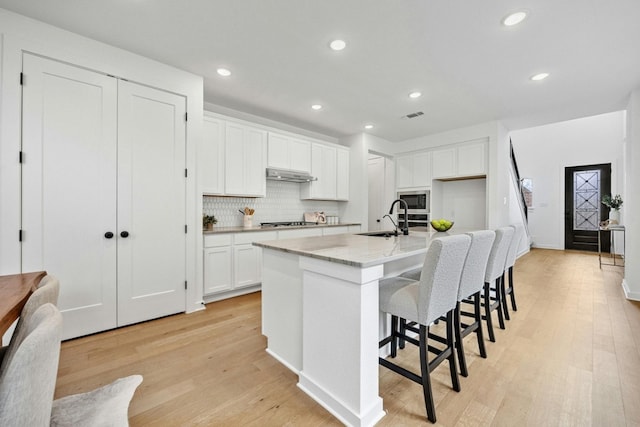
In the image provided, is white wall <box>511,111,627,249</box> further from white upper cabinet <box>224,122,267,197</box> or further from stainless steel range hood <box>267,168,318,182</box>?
white upper cabinet <box>224,122,267,197</box>

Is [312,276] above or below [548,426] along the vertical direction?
above

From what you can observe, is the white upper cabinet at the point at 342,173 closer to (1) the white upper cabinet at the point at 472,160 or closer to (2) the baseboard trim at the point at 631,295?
(1) the white upper cabinet at the point at 472,160

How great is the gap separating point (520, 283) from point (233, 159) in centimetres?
466

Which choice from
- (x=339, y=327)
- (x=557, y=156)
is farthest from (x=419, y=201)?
(x=557, y=156)

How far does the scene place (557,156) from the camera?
726 cm

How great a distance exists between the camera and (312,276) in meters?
1.65

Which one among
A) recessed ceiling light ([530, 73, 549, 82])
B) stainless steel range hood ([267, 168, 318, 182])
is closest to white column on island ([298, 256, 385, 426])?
stainless steel range hood ([267, 168, 318, 182])

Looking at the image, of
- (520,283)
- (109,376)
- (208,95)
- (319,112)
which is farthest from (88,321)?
(520,283)

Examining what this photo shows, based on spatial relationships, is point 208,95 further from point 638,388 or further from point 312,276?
point 638,388

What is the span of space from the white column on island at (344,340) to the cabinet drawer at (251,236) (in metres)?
2.07

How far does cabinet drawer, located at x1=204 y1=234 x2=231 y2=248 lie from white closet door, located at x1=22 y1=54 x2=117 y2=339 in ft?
2.95

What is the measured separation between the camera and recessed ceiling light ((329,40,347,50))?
7.95 ft

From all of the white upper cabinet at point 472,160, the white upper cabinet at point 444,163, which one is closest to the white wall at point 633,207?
the white upper cabinet at point 472,160

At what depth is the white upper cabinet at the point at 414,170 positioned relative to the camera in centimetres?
546
